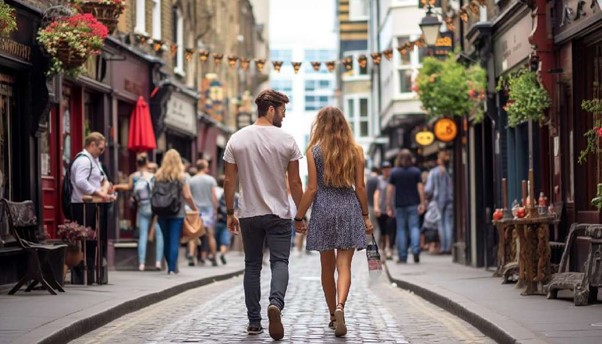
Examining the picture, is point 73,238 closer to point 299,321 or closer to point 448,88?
point 299,321

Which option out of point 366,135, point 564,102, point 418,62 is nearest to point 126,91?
point 564,102

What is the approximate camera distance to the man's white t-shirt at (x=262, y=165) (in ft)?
39.0

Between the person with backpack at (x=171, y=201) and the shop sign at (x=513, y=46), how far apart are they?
510cm

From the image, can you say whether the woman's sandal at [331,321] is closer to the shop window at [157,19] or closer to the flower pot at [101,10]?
the flower pot at [101,10]

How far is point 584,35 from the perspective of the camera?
1612 cm

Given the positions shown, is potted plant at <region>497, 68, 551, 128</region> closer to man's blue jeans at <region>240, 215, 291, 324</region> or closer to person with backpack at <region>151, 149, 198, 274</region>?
person with backpack at <region>151, 149, 198, 274</region>

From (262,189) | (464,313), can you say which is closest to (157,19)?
(464,313)

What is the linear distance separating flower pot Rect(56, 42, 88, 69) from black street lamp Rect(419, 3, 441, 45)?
25.7ft

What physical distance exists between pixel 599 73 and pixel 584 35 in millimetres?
510

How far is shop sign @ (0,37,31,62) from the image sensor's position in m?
17.5

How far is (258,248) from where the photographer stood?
11.9 m

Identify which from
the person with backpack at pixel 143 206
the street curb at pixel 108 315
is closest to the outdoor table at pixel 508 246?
the street curb at pixel 108 315

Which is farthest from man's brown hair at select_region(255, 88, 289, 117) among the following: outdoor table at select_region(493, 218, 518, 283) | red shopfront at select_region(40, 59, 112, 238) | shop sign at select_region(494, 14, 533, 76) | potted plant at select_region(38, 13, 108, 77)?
red shopfront at select_region(40, 59, 112, 238)

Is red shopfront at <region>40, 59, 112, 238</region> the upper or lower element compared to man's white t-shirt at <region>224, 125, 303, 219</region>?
upper
